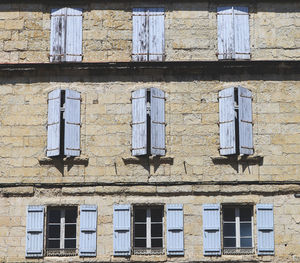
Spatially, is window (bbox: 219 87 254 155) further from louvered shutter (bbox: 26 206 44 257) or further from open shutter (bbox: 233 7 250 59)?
louvered shutter (bbox: 26 206 44 257)

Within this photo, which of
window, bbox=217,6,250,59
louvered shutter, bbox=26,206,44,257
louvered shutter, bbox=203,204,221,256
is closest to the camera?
louvered shutter, bbox=203,204,221,256

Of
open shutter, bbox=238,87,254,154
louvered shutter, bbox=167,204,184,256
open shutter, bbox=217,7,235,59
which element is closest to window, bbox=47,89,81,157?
louvered shutter, bbox=167,204,184,256

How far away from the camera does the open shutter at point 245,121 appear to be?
22.0 meters

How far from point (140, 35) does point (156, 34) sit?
0.41 metres

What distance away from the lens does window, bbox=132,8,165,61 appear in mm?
22891

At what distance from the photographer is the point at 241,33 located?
75.5ft

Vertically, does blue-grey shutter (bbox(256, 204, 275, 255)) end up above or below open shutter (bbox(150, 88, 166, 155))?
below

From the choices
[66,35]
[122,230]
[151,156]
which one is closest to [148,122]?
[151,156]

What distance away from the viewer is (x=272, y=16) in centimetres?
2312

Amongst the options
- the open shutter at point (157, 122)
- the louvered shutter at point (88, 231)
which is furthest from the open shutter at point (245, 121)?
the louvered shutter at point (88, 231)

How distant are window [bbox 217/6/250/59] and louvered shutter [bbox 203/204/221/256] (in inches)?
157

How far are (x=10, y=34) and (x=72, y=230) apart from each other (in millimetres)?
5379

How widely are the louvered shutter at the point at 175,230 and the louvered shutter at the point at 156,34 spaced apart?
394 centimetres

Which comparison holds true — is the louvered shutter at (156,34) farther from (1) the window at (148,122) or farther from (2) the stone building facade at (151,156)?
(1) the window at (148,122)
